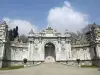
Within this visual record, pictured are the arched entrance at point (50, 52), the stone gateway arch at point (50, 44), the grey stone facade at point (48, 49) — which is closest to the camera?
the grey stone facade at point (48, 49)

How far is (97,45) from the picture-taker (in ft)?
116

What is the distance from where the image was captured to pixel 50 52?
137ft

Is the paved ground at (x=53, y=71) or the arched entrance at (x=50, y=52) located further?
the arched entrance at (x=50, y=52)

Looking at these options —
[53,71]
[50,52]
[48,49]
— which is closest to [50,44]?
[48,49]

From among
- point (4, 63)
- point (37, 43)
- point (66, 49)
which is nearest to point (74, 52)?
point (66, 49)

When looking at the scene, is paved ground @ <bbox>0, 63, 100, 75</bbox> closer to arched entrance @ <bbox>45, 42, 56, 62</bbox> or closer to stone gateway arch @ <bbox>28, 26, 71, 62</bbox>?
stone gateway arch @ <bbox>28, 26, 71, 62</bbox>

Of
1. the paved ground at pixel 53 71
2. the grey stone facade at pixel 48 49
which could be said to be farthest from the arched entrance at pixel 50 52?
the paved ground at pixel 53 71

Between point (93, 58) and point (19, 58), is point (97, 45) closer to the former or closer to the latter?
point (93, 58)

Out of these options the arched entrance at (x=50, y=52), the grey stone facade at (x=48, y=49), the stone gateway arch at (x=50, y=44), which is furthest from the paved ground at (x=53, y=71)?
the arched entrance at (x=50, y=52)

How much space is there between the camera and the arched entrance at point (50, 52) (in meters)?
40.5

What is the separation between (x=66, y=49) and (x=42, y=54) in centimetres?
843

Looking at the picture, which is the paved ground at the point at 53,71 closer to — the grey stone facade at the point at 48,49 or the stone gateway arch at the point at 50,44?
the grey stone facade at the point at 48,49

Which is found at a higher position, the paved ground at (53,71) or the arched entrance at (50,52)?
the arched entrance at (50,52)

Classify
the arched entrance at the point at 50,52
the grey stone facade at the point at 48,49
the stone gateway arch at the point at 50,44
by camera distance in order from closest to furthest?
1. the grey stone facade at the point at 48,49
2. the stone gateway arch at the point at 50,44
3. the arched entrance at the point at 50,52
